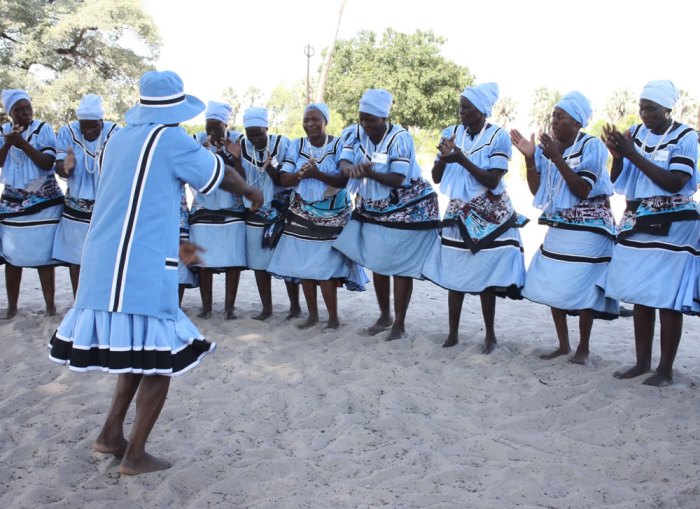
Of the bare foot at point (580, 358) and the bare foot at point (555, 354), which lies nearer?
the bare foot at point (580, 358)

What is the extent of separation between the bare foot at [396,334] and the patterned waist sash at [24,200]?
10.9 feet

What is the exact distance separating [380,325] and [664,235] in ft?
8.52

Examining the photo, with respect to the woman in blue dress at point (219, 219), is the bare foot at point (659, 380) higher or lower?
lower

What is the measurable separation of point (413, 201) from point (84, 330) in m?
3.52

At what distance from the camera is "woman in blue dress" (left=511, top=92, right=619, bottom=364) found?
5297 millimetres

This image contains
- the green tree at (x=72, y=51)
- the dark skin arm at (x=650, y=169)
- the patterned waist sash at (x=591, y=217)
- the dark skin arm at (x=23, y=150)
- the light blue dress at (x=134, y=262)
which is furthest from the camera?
the green tree at (x=72, y=51)

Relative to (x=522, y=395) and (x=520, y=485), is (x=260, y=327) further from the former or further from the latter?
(x=520, y=485)

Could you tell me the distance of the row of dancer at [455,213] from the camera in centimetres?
501

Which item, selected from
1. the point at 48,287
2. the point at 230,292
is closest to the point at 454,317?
the point at 230,292

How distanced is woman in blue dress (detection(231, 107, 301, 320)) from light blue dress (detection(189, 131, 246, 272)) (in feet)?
0.34

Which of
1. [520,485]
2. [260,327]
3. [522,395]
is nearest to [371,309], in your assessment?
[260,327]

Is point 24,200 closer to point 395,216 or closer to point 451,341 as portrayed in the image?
point 395,216

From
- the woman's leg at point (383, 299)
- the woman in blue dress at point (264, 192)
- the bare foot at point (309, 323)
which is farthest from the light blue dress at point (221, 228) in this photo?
the woman's leg at point (383, 299)

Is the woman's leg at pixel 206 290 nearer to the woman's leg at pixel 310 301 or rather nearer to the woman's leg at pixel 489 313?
the woman's leg at pixel 310 301
